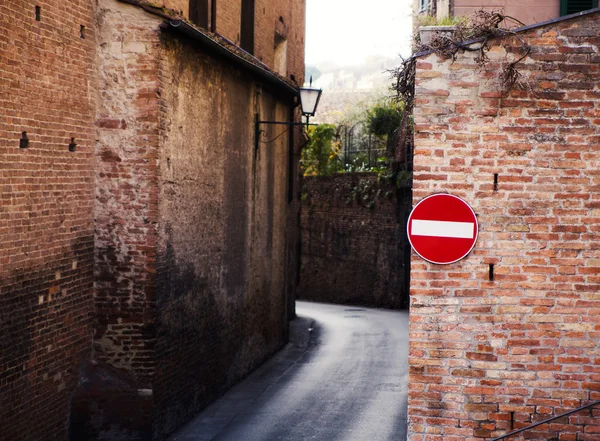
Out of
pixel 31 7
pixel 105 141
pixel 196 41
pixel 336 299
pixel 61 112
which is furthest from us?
pixel 336 299

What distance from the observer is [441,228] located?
632 centimetres

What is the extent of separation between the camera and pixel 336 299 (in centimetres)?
2892

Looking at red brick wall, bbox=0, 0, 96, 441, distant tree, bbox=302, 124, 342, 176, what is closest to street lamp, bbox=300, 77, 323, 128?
red brick wall, bbox=0, 0, 96, 441

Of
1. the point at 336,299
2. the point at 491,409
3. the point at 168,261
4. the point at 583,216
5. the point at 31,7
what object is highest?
the point at 31,7

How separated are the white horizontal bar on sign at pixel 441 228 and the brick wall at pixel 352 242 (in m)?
19.2

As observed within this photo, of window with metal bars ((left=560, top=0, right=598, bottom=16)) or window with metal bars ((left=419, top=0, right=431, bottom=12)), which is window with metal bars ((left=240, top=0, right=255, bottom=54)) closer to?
window with metal bars ((left=419, top=0, right=431, bottom=12))

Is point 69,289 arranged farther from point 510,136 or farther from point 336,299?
point 336,299

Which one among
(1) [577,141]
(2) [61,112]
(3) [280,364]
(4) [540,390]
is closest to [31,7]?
(2) [61,112]

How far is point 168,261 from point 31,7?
3617 mm

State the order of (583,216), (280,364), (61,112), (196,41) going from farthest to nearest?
1. (280,364)
2. (196,41)
3. (61,112)
4. (583,216)

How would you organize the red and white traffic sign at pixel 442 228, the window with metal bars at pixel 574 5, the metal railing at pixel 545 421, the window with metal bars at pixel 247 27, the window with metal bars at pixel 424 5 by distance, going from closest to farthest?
the metal railing at pixel 545 421 < the red and white traffic sign at pixel 442 228 < the window with metal bars at pixel 574 5 < the window with metal bars at pixel 424 5 < the window with metal bars at pixel 247 27

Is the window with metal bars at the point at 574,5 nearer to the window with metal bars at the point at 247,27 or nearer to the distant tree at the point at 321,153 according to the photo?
the window with metal bars at the point at 247,27

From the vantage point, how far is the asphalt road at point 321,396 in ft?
35.9

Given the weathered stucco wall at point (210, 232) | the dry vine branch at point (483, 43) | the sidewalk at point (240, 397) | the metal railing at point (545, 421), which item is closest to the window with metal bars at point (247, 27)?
the weathered stucco wall at point (210, 232)
